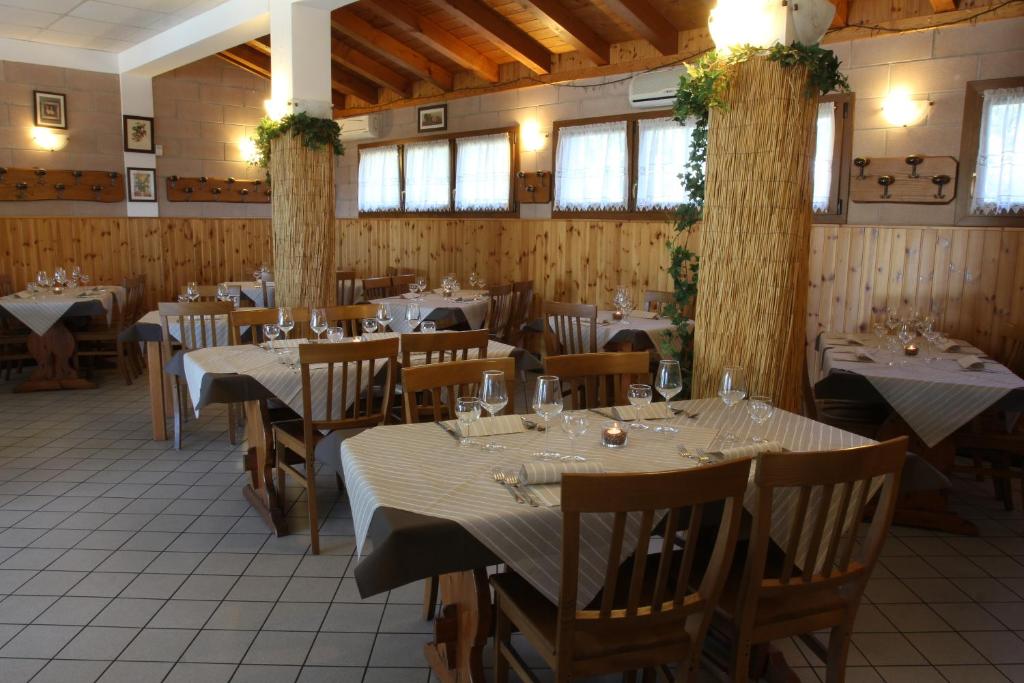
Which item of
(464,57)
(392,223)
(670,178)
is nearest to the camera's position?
(670,178)

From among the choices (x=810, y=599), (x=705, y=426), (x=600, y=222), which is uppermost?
(x=600, y=222)

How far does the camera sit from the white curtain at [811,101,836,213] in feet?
19.9

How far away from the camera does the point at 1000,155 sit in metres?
5.46

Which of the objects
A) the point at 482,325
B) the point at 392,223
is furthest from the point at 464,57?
the point at 482,325

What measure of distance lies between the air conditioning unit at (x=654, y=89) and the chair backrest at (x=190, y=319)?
14.2 feet

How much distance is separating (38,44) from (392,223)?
441 cm

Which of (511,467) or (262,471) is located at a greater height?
(511,467)

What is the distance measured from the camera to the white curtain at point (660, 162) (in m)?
7.17

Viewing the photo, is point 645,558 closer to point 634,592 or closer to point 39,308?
point 634,592

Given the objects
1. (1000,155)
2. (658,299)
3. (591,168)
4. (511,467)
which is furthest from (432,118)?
(511,467)

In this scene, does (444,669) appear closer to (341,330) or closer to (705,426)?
(705,426)

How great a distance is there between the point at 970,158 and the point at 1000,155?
0.61ft

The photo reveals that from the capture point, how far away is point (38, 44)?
27.9ft

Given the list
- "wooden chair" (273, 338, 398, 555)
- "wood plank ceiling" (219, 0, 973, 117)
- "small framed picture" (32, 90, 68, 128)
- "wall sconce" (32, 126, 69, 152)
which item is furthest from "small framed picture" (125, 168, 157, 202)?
"wooden chair" (273, 338, 398, 555)
